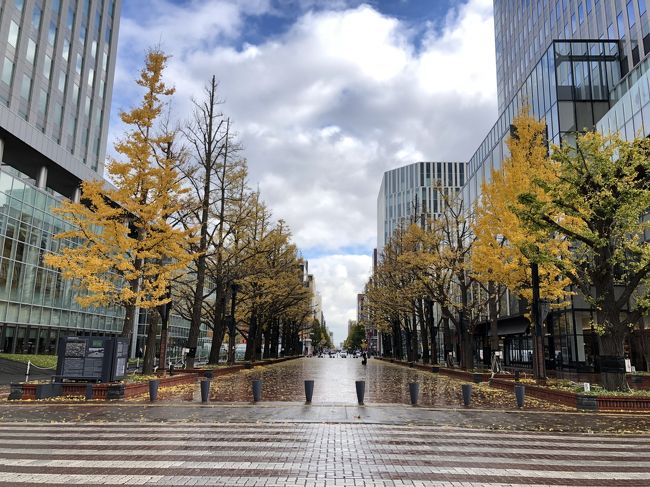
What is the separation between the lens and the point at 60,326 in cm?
4353

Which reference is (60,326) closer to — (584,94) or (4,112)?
(4,112)

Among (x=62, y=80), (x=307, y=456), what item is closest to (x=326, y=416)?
(x=307, y=456)

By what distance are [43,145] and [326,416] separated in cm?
3567

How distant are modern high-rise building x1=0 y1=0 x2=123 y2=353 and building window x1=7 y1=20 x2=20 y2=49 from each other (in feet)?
0.26

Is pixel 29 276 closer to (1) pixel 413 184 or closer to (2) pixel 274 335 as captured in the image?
(2) pixel 274 335

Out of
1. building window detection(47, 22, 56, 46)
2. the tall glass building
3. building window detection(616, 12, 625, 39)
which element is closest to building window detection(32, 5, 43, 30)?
building window detection(47, 22, 56, 46)

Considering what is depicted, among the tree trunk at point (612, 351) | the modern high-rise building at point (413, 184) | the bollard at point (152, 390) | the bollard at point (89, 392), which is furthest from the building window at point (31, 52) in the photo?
the modern high-rise building at point (413, 184)

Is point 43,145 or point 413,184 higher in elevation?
point 413,184

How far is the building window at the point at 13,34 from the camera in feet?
130

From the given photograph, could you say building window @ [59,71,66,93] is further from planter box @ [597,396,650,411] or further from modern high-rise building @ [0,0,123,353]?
planter box @ [597,396,650,411]

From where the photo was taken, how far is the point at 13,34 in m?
40.0

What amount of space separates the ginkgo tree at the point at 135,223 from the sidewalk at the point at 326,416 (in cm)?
538

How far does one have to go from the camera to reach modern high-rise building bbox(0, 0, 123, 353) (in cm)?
3638

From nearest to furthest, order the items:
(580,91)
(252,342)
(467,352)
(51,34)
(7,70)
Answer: (467,352) < (7,70) < (580,91) < (252,342) < (51,34)
